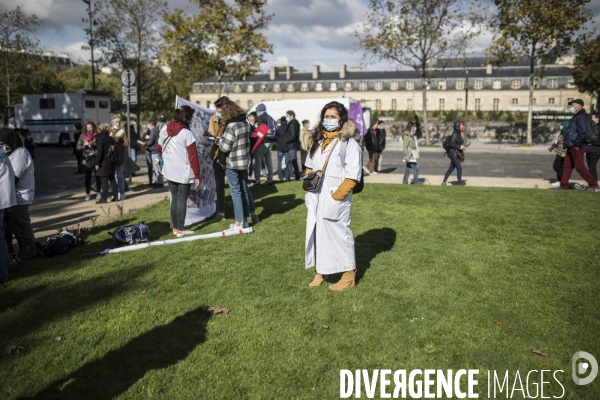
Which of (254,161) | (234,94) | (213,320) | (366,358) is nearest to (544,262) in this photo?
(366,358)

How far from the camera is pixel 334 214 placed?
509 centimetres

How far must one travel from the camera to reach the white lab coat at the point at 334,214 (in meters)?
5.07

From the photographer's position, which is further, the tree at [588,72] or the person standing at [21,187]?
the tree at [588,72]

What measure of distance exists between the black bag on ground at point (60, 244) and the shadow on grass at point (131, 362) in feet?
10.8

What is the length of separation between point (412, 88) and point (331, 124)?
267ft

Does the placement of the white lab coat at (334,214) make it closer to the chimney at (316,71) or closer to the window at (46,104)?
the window at (46,104)

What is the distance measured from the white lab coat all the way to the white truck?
33.2 m

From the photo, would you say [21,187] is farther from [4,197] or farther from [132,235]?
[132,235]

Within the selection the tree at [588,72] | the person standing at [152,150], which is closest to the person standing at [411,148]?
the person standing at [152,150]

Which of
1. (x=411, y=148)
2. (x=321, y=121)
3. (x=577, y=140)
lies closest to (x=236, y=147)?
(x=321, y=121)

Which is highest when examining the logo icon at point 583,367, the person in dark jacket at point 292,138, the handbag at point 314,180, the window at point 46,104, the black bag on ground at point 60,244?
the window at point 46,104

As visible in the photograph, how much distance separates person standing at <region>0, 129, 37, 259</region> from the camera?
6.34m

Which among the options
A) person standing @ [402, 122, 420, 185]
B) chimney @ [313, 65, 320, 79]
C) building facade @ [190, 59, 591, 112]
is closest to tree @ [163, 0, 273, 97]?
person standing @ [402, 122, 420, 185]

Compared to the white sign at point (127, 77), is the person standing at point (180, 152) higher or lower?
lower
